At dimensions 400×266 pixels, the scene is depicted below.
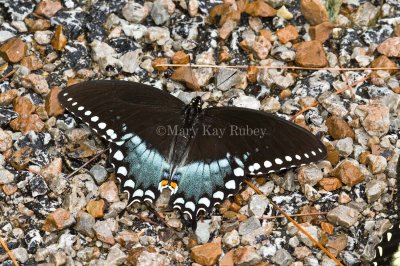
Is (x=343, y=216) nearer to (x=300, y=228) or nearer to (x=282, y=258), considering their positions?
(x=300, y=228)

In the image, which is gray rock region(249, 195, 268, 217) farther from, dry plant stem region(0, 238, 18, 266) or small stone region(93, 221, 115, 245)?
dry plant stem region(0, 238, 18, 266)

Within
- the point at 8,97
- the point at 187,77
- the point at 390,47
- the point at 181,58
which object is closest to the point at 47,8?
the point at 8,97

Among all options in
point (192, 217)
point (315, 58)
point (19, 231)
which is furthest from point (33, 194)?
point (315, 58)

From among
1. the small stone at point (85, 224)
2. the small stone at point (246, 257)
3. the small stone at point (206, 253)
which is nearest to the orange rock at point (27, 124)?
the small stone at point (85, 224)

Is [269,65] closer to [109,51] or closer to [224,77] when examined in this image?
[224,77]

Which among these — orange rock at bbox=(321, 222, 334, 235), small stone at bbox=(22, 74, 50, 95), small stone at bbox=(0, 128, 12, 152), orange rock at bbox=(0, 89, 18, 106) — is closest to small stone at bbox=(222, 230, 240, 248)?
orange rock at bbox=(321, 222, 334, 235)

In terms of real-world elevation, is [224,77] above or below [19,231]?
above
